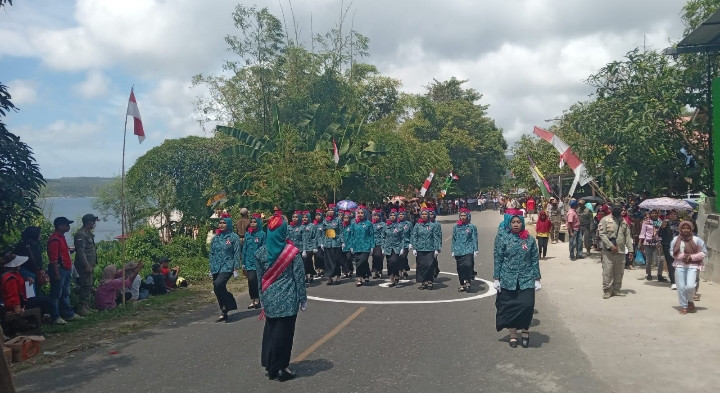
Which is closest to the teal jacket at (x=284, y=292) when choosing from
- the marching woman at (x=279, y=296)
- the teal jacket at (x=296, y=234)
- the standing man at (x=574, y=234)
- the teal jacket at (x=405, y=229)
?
the marching woman at (x=279, y=296)

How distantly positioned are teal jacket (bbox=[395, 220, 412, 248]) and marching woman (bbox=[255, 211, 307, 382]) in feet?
22.3

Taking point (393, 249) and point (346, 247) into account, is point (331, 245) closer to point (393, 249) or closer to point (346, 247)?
point (346, 247)

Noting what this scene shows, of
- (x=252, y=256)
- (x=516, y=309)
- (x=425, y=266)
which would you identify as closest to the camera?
(x=516, y=309)

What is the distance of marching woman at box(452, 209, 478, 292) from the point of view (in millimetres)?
12273

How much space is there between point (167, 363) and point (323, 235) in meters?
7.31

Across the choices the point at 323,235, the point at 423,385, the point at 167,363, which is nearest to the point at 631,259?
the point at 323,235

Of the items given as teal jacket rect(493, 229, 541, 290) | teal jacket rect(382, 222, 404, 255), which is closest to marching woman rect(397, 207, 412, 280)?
teal jacket rect(382, 222, 404, 255)

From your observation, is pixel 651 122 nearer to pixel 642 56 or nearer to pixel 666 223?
pixel 642 56

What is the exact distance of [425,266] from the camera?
12531mm

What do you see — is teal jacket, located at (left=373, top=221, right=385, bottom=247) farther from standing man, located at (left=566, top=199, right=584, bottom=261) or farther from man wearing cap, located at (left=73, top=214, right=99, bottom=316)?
standing man, located at (left=566, top=199, right=584, bottom=261)

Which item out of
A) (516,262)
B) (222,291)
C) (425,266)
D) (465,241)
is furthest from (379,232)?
(516,262)

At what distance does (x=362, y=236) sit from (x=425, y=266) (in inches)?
70.3

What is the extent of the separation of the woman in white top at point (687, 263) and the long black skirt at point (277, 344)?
6.99 metres

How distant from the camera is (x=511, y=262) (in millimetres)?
7969
